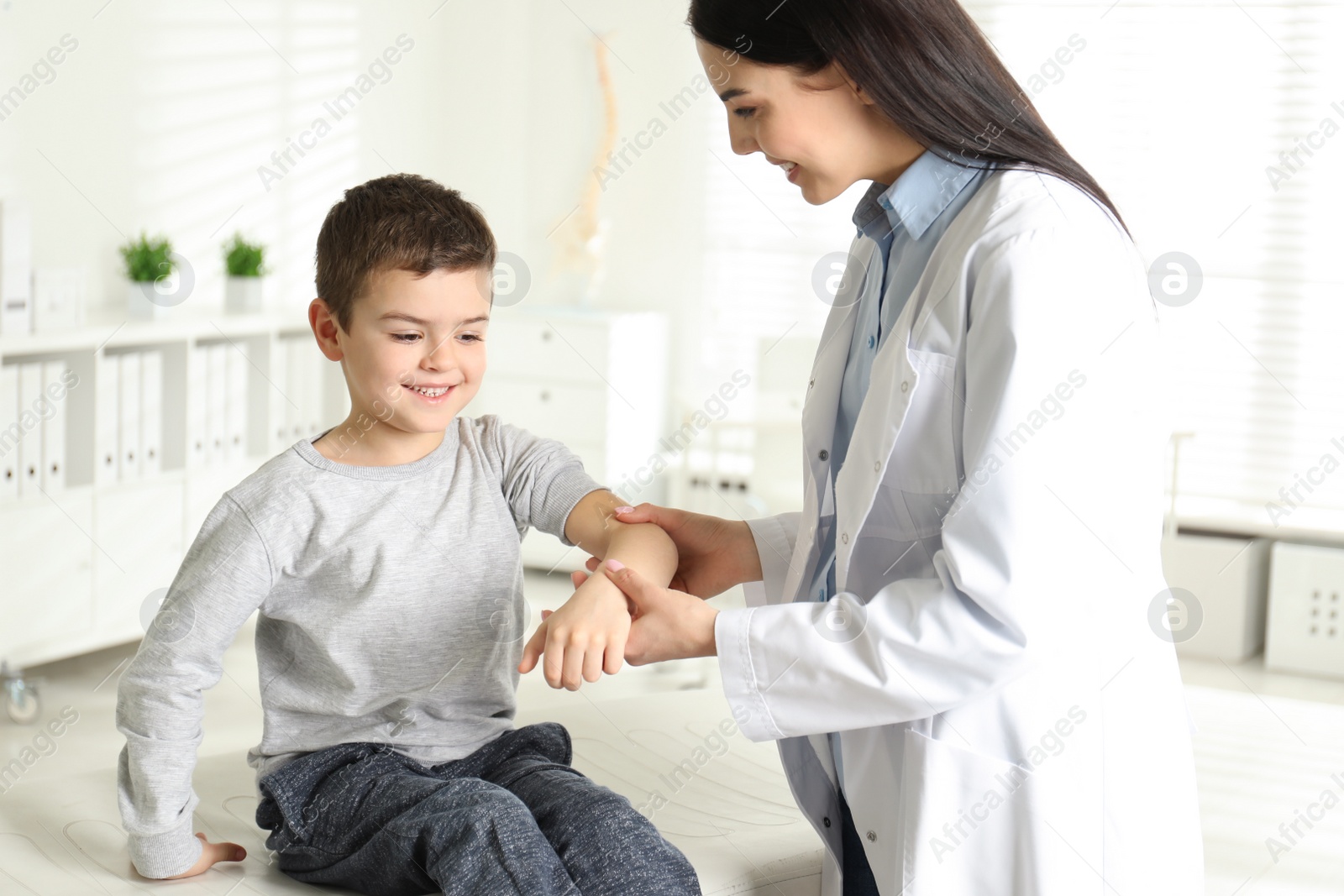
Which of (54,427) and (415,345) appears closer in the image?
(415,345)

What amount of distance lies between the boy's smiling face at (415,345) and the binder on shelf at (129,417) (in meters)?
2.16

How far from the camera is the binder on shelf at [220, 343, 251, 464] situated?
11.6 ft

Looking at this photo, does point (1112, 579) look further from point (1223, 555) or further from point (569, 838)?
point (1223, 555)

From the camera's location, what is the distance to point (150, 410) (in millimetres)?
3346

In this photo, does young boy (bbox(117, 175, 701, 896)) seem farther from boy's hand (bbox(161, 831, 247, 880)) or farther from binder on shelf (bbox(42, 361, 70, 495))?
binder on shelf (bbox(42, 361, 70, 495))

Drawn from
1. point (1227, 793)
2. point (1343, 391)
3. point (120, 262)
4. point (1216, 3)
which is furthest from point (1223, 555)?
point (120, 262)

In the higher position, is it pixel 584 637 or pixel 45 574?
pixel 584 637

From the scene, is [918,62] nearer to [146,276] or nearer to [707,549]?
[707,549]

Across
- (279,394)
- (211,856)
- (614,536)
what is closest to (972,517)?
(614,536)

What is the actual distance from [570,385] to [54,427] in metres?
1.84

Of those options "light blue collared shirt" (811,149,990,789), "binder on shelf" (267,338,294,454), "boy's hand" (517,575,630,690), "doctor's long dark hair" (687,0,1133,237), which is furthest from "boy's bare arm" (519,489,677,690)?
"binder on shelf" (267,338,294,454)


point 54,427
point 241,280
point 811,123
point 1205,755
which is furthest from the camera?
point 241,280

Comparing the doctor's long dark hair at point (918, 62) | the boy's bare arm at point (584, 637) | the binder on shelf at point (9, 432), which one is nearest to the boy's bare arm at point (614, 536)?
the boy's bare arm at point (584, 637)

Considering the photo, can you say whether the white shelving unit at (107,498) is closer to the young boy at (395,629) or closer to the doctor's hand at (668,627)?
the young boy at (395,629)
